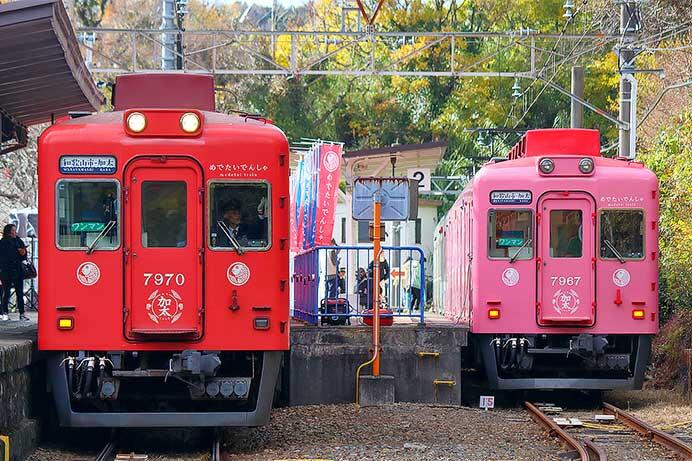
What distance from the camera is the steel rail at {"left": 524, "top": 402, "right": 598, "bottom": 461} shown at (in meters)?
11.7

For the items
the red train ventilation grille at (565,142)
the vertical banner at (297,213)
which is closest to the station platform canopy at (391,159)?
the vertical banner at (297,213)

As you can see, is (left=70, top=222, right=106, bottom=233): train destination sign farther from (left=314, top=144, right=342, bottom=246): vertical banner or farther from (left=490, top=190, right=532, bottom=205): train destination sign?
(left=314, top=144, right=342, bottom=246): vertical banner

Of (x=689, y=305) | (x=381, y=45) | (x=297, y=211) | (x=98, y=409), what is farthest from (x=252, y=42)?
(x=98, y=409)

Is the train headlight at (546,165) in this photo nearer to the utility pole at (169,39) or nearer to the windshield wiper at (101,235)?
the windshield wiper at (101,235)

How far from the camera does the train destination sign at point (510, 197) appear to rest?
15921 mm

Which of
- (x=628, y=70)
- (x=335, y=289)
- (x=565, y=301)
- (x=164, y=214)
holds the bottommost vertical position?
(x=565, y=301)

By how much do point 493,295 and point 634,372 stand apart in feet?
6.37

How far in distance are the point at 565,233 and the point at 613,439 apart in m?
3.42

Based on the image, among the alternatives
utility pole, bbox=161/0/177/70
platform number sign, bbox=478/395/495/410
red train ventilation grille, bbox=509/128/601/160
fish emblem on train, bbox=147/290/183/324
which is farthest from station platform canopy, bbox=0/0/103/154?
platform number sign, bbox=478/395/495/410

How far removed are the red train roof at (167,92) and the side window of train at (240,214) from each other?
2014 mm

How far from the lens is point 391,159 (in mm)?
29203

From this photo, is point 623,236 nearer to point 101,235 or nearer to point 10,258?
point 101,235

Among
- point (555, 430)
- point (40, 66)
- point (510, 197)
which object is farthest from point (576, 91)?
point (40, 66)

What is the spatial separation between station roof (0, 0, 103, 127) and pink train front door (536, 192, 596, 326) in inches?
227
